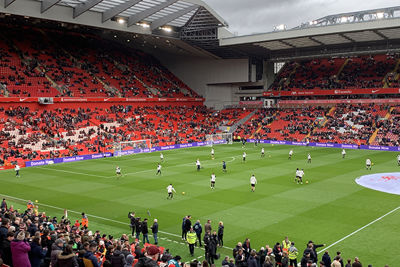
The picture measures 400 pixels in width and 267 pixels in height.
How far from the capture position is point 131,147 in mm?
57938

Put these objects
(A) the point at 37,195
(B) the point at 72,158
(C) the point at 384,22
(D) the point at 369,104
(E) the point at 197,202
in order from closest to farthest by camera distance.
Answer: (E) the point at 197,202 → (A) the point at 37,195 → (B) the point at 72,158 → (C) the point at 384,22 → (D) the point at 369,104

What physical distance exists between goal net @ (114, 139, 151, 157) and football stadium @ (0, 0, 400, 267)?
0.26 metres

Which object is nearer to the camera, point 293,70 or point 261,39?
point 261,39

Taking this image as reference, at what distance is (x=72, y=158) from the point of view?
50125 millimetres

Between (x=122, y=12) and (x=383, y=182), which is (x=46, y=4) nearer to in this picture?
(x=122, y=12)

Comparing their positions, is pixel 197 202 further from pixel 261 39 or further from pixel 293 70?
pixel 293 70

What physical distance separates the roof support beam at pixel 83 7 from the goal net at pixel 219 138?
29.8m

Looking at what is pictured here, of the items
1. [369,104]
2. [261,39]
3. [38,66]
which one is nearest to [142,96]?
[38,66]

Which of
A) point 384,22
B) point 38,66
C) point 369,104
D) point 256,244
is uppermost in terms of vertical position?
point 384,22

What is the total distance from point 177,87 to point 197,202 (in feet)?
205

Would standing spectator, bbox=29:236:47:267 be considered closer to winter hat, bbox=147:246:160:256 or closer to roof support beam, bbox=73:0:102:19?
winter hat, bbox=147:246:160:256

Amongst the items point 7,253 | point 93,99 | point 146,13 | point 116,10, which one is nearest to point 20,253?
point 7,253

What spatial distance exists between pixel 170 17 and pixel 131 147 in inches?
851

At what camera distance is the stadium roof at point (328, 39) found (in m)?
56.5
